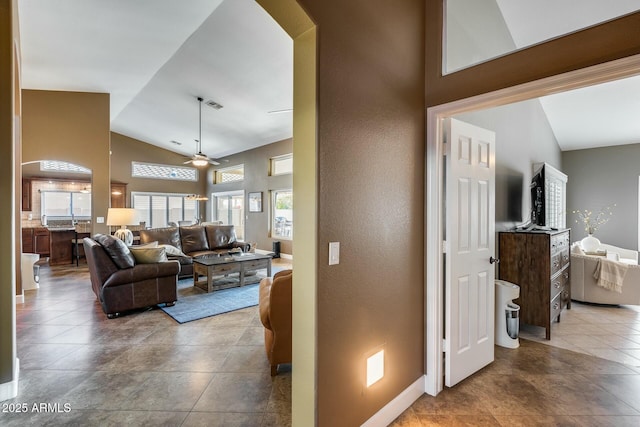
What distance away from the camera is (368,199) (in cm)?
177

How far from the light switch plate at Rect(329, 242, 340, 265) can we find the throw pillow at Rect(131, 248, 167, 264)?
3.39m

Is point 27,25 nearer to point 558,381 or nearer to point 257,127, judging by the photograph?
point 257,127

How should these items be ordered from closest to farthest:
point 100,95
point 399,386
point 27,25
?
point 399,386
point 27,25
point 100,95

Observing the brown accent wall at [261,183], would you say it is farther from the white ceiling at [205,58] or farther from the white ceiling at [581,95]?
the white ceiling at [581,95]

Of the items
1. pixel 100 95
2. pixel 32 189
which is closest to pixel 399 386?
pixel 100 95

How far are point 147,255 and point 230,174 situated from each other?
7.13 metres

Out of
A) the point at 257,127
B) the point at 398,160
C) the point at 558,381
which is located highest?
the point at 257,127

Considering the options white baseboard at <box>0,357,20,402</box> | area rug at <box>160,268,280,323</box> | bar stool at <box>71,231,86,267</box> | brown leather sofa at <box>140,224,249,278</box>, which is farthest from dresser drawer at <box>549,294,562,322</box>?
bar stool at <box>71,231,86,267</box>

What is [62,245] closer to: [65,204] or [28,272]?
[65,204]

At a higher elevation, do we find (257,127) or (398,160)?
(257,127)

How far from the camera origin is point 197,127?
26.9 ft

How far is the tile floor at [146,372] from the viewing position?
1.93m

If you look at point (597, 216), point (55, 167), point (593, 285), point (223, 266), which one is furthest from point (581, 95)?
point (55, 167)

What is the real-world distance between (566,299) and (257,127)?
702cm
